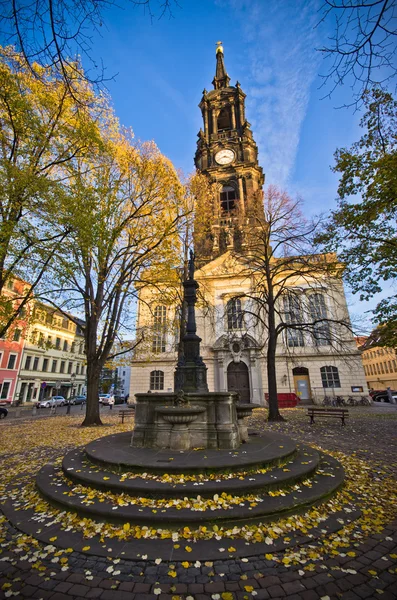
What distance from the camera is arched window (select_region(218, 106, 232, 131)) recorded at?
41.1 m

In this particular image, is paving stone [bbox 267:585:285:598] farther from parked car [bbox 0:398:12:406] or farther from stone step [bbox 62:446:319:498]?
parked car [bbox 0:398:12:406]

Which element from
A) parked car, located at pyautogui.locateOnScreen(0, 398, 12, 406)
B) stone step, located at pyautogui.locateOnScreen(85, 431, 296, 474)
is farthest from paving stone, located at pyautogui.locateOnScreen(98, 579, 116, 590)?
parked car, located at pyautogui.locateOnScreen(0, 398, 12, 406)

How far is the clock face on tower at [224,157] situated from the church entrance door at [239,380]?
86.8 feet

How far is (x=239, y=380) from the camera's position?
84.8 feet

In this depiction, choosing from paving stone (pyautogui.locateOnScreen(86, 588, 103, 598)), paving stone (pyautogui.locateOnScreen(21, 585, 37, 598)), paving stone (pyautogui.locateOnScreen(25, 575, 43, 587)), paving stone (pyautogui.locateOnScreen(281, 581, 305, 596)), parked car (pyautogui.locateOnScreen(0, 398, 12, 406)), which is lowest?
paving stone (pyautogui.locateOnScreen(86, 588, 103, 598))

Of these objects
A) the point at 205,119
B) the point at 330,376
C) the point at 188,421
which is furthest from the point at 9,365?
the point at 205,119

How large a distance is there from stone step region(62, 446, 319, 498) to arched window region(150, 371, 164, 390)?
22.6 m

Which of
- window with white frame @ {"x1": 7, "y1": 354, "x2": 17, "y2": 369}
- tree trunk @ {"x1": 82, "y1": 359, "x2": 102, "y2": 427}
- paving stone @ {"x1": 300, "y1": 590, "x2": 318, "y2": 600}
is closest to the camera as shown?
paving stone @ {"x1": 300, "y1": 590, "x2": 318, "y2": 600}

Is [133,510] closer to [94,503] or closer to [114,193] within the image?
[94,503]

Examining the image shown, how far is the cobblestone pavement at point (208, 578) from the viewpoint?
2566 millimetres

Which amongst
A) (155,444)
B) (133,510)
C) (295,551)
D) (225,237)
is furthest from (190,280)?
(225,237)

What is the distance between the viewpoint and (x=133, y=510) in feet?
12.7

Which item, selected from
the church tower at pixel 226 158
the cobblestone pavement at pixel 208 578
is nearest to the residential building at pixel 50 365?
the church tower at pixel 226 158

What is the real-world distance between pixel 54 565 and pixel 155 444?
137 inches
